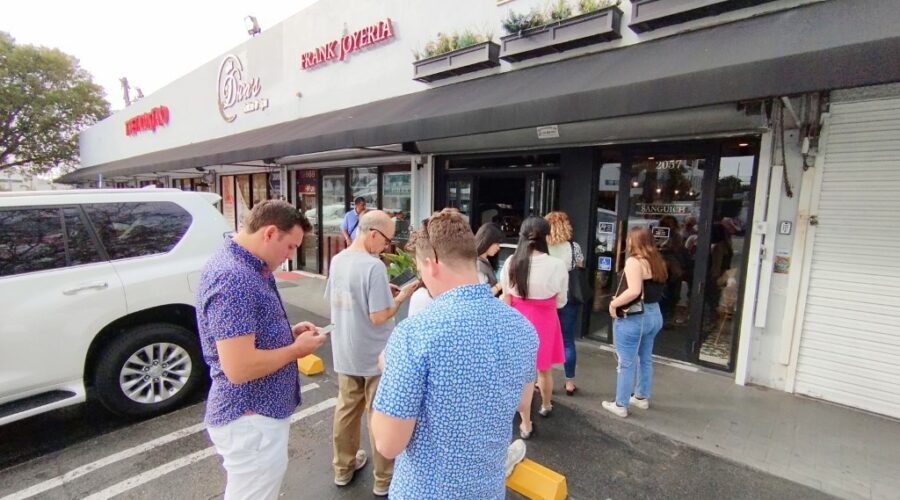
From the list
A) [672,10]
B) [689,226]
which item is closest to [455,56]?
[672,10]

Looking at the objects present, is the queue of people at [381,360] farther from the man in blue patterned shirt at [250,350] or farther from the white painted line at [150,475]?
the white painted line at [150,475]

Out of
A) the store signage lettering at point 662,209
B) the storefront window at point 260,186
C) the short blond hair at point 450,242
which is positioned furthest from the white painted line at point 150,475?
the storefront window at point 260,186

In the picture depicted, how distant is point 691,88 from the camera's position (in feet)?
9.84

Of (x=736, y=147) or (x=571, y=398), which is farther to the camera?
(x=736, y=147)

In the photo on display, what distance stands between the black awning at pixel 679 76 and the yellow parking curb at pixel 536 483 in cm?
271

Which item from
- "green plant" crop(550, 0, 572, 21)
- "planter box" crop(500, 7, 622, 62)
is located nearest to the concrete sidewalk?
"planter box" crop(500, 7, 622, 62)

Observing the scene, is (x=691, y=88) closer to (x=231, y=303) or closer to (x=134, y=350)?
(x=231, y=303)

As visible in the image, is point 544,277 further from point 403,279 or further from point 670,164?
point 670,164

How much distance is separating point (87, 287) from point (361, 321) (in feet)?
7.52

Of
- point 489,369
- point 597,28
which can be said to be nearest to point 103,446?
point 489,369

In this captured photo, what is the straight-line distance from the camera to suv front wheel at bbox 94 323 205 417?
128 inches

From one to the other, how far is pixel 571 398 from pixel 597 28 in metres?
3.81

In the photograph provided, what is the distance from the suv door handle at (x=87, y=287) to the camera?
3.04m

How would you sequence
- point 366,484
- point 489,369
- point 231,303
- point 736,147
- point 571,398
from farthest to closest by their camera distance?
point 736,147
point 571,398
point 366,484
point 231,303
point 489,369
